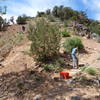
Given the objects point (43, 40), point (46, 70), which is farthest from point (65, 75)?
point (43, 40)

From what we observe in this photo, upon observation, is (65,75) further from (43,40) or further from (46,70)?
(43,40)

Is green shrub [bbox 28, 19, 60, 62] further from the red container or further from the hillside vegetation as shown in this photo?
the red container

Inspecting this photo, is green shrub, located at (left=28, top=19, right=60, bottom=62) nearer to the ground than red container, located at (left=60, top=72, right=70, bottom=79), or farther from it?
farther from it

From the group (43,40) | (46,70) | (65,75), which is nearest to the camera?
(65,75)

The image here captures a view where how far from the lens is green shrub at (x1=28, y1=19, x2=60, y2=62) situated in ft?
35.3

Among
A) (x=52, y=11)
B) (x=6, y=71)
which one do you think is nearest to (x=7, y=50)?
(x=6, y=71)

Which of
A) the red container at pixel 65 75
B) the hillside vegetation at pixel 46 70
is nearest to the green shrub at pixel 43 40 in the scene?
the hillside vegetation at pixel 46 70

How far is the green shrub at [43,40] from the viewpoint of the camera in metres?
10.8

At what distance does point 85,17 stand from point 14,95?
23.5 meters

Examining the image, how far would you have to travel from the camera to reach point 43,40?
424 inches

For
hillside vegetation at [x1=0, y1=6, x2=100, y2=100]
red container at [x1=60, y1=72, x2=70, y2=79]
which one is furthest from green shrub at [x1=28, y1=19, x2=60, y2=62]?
red container at [x1=60, y1=72, x2=70, y2=79]

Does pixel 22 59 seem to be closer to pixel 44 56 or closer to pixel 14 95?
pixel 44 56

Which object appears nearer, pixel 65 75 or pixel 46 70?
pixel 65 75

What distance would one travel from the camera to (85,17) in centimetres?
2977
